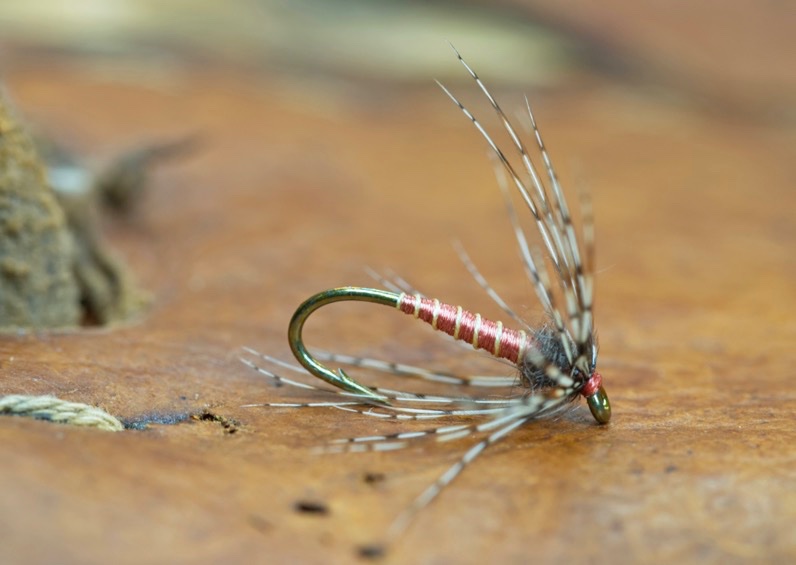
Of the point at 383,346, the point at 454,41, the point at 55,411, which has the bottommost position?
the point at 55,411

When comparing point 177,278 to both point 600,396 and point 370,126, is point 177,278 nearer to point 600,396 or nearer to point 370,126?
point 600,396

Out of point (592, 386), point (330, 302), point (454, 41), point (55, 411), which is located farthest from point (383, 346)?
point (454, 41)

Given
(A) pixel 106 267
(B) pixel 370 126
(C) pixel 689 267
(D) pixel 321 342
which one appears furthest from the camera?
(B) pixel 370 126

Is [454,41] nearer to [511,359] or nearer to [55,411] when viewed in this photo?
[511,359]

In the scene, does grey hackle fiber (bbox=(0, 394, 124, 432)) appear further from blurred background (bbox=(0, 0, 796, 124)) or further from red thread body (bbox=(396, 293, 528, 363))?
blurred background (bbox=(0, 0, 796, 124))

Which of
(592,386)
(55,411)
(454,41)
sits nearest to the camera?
(55,411)

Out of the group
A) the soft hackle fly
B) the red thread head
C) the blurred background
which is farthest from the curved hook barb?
the blurred background

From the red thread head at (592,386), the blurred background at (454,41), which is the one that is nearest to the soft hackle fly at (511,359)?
the red thread head at (592,386)

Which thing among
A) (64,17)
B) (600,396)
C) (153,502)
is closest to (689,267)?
(600,396)
